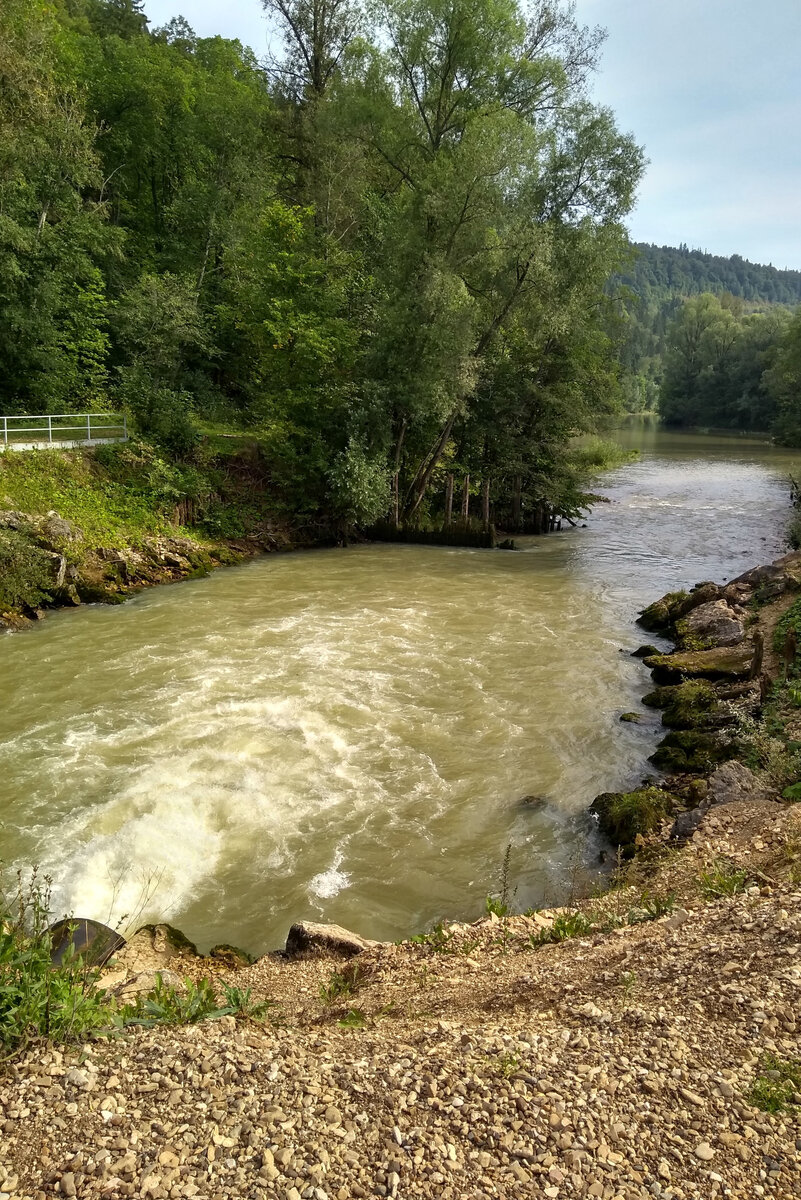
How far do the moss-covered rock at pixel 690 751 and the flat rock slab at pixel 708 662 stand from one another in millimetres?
2703

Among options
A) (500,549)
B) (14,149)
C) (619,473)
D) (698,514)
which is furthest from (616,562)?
(619,473)

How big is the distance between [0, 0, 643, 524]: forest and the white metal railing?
3.25 feet

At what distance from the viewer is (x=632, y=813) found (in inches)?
340

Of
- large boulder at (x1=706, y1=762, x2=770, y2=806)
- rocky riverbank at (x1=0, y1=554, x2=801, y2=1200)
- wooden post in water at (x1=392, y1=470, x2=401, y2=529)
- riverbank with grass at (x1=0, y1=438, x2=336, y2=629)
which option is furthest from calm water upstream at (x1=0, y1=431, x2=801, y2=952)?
wooden post in water at (x1=392, y1=470, x2=401, y2=529)

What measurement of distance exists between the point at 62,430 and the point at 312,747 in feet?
56.2

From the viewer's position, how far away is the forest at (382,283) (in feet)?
79.0

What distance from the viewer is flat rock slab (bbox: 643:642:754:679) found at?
13.3 m

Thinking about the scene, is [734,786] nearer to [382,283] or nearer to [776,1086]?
[776,1086]

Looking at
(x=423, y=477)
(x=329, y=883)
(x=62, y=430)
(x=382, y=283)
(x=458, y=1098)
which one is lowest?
(x=329, y=883)

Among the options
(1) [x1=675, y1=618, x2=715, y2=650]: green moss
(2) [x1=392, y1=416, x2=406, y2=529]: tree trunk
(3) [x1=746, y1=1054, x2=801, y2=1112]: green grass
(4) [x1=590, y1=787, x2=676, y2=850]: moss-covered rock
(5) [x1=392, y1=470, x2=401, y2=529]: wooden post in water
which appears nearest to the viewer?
(3) [x1=746, y1=1054, x2=801, y2=1112]: green grass

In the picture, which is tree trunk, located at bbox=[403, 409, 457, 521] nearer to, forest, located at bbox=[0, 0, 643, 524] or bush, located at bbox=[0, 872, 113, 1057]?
forest, located at bbox=[0, 0, 643, 524]

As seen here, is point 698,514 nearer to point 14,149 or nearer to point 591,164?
point 591,164

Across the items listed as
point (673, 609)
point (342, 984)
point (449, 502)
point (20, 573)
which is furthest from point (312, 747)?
point (449, 502)

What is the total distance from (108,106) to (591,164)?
2500 cm
